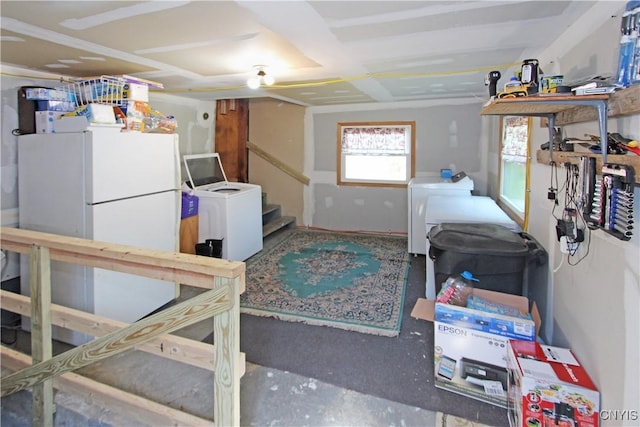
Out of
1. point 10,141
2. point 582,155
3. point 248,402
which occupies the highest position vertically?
point 10,141

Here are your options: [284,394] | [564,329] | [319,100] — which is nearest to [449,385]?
[564,329]

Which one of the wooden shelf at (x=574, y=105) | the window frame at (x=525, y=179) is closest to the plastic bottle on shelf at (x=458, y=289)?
the window frame at (x=525, y=179)

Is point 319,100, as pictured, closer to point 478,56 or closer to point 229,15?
point 478,56

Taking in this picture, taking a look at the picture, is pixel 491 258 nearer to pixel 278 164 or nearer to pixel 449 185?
pixel 449 185

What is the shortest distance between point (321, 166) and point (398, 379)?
3.86 meters

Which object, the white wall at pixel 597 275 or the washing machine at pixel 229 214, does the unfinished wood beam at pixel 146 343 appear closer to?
the white wall at pixel 597 275

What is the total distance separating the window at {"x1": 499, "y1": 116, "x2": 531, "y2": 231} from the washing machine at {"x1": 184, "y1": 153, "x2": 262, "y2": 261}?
275 cm

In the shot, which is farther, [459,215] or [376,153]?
[376,153]

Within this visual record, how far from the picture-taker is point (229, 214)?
387 cm

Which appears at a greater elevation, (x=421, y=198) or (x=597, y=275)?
(x=421, y=198)

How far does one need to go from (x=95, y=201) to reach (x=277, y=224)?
3132 mm

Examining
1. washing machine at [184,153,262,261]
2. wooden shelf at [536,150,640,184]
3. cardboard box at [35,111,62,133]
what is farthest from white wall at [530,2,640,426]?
cardboard box at [35,111,62,133]

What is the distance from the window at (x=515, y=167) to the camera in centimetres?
278

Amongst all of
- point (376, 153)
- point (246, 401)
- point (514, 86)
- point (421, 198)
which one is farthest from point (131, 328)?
point (376, 153)
